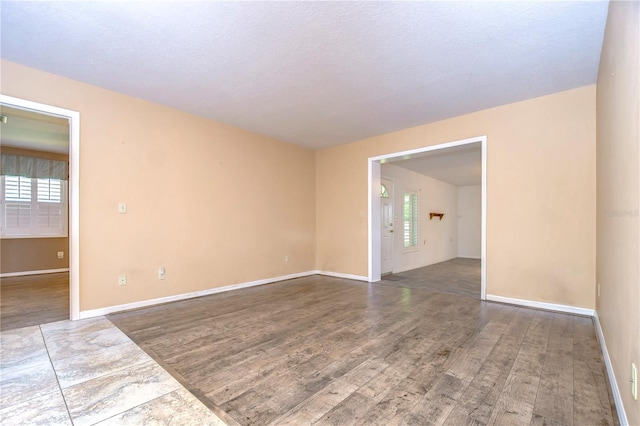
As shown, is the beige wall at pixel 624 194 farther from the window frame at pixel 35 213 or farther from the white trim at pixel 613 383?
the window frame at pixel 35 213

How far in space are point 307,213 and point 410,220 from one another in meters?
2.79

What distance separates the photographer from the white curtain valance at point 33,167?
18.9 ft

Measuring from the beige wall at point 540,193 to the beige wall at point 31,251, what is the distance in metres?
7.97

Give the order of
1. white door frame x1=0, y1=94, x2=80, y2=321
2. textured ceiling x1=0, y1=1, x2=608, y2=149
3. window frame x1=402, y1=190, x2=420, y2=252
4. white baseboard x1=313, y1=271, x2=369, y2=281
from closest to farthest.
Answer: textured ceiling x1=0, y1=1, x2=608, y2=149 < white door frame x1=0, y1=94, x2=80, y2=321 < white baseboard x1=313, y1=271, x2=369, y2=281 < window frame x1=402, y1=190, x2=420, y2=252

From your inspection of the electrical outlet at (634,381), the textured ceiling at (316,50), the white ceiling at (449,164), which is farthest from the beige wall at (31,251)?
the electrical outlet at (634,381)

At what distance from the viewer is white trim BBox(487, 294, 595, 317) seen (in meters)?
3.30

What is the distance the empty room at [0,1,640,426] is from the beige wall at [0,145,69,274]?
0.16ft

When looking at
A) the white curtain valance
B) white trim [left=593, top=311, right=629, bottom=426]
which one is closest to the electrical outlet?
white trim [left=593, top=311, right=629, bottom=426]

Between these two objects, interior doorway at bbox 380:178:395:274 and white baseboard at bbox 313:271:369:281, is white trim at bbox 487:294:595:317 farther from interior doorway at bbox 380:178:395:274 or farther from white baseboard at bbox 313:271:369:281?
interior doorway at bbox 380:178:395:274

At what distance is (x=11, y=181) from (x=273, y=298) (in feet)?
20.1

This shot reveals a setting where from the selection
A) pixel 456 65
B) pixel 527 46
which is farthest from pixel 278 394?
pixel 527 46

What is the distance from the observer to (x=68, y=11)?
7.10ft

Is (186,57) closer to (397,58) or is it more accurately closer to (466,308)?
(397,58)

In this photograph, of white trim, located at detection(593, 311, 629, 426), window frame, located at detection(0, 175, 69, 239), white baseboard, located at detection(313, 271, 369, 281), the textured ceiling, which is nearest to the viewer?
white trim, located at detection(593, 311, 629, 426)
